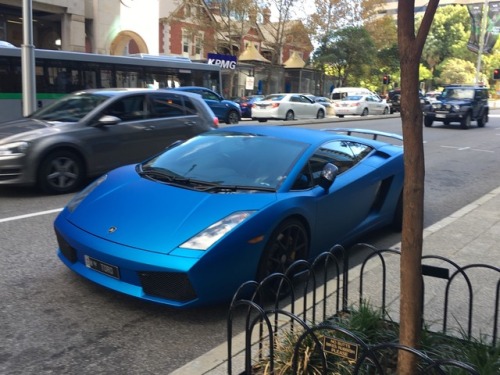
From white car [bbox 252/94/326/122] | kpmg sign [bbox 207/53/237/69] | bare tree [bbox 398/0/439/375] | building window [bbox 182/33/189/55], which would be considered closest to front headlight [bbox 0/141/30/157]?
bare tree [bbox 398/0/439/375]

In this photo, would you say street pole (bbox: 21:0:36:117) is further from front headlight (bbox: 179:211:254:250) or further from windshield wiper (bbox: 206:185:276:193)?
front headlight (bbox: 179:211:254:250)

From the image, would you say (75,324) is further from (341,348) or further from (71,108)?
(71,108)

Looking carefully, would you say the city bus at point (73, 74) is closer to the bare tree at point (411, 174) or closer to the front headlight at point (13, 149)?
the front headlight at point (13, 149)

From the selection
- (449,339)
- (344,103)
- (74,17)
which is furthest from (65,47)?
(449,339)

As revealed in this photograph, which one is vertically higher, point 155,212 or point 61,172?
point 155,212

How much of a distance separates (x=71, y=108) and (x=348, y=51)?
39587 millimetres

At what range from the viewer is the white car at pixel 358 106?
31594 millimetres

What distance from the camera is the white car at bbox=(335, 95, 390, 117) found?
31.6m

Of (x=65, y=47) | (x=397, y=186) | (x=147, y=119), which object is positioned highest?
(x=65, y=47)

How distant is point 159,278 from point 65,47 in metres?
27.9

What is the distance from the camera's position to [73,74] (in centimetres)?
1678

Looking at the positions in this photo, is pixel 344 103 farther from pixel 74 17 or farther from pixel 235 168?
pixel 235 168

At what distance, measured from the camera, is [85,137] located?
7852 millimetres

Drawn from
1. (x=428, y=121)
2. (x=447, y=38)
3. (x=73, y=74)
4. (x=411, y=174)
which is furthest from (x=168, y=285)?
(x=447, y=38)
